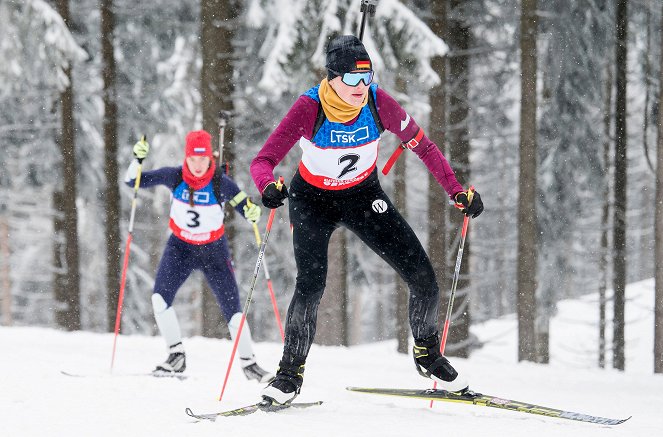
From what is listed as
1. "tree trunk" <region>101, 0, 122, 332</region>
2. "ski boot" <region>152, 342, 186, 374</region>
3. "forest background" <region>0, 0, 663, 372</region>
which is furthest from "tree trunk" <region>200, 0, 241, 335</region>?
"ski boot" <region>152, 342, 186, 374</region>

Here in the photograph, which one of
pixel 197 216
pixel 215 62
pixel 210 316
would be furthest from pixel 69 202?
pixel 197 216

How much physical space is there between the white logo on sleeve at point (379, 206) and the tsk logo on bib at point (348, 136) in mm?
457

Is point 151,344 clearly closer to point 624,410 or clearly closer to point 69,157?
point 69,157

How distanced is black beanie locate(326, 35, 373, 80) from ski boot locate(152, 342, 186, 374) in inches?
150

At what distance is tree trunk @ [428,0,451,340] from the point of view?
38.2 feet

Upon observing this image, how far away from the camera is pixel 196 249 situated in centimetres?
742

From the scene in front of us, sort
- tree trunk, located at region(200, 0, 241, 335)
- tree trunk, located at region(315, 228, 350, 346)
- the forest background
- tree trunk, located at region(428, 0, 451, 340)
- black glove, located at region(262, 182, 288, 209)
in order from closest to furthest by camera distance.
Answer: black glove, located at region(262, 182, 288, 209)
the forest background
tree trunk, located at region(428, 0, 451, 340)
tree trunk, located at region(200, 0, 241, 335)
tree trunk, located at region(315, 228, 350, 346)

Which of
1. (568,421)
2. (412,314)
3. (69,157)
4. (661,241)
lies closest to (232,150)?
(69,157)

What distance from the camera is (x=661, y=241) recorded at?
9.94 meters

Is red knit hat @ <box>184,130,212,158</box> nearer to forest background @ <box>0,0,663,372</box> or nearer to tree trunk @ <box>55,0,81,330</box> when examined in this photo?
forest background @ <box>0,0,663,372</box>

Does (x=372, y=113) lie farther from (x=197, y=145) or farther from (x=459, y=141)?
(x=459, y=141)

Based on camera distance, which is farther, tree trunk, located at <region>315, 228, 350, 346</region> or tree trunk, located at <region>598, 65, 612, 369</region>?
tree trunk, located at <region>598, 65, 612, 369</region>

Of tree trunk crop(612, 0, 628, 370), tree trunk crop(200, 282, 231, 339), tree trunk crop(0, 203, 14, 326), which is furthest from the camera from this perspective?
tree trunk crop(0, 203, 14, 326)

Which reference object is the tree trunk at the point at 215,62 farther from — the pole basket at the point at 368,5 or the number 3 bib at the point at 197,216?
A: the pole basket at the point at 368,5
